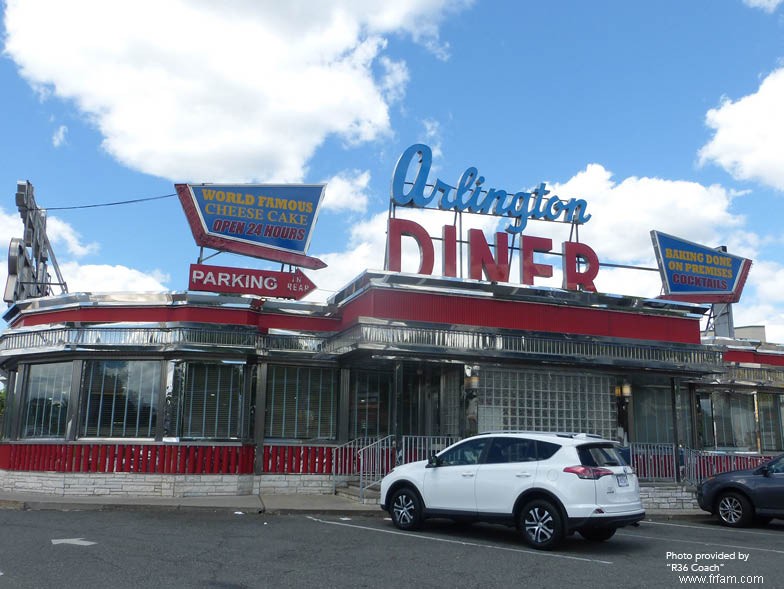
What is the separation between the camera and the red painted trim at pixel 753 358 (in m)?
22.2

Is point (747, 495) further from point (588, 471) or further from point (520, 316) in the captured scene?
point (520, 316)

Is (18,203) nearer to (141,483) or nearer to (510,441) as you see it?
(141,483)

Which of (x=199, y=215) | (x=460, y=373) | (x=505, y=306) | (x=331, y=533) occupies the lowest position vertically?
(x=331, y=533)

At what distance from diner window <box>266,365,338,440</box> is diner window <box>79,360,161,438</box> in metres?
2.56

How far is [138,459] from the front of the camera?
50.0ft

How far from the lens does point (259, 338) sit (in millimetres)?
16516

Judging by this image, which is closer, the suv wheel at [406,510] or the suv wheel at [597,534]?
the suv wheel at [597,534]

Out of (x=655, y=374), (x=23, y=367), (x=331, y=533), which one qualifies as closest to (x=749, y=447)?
(x=655, y=374)

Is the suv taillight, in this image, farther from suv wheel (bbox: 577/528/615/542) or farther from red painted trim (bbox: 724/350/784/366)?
red painted trim (bbox: 724/350/784/366)

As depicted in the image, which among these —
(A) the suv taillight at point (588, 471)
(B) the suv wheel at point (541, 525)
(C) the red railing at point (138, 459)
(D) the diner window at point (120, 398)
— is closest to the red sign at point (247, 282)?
(D) the diner window at point (120, 398)

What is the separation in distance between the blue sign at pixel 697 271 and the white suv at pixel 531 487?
15.3 metres

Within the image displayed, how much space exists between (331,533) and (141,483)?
5956 mm

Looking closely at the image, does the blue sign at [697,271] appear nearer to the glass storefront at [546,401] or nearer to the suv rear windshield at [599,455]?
the glass storefront at [546,401]

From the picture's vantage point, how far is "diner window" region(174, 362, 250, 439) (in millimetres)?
15672
